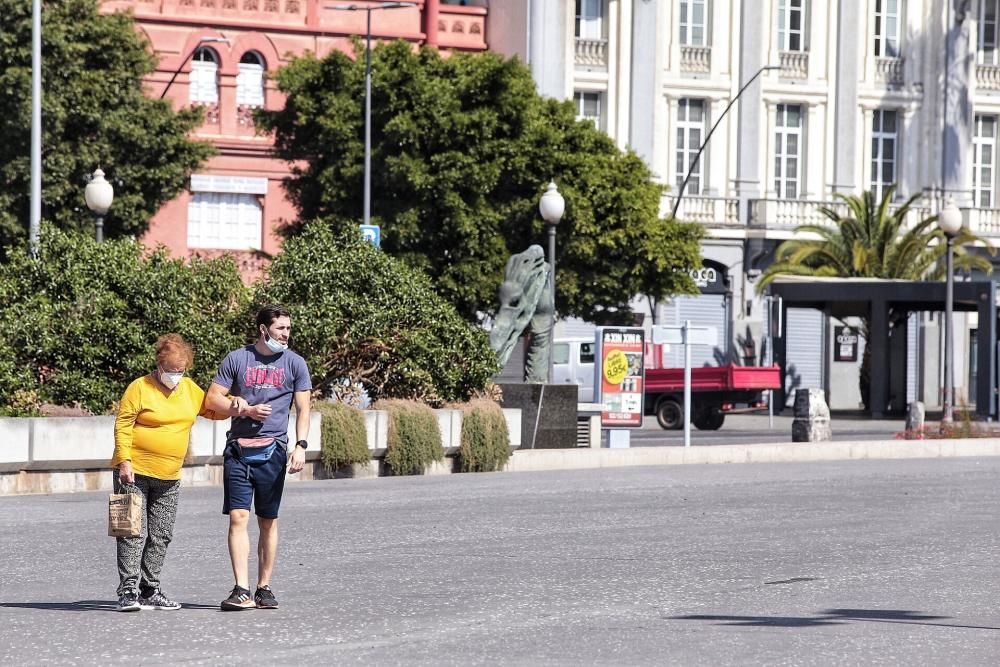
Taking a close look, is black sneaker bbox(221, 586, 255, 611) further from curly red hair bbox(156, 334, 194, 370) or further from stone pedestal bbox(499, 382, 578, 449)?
stone pedestal bbox(499, 382, 578, 449)

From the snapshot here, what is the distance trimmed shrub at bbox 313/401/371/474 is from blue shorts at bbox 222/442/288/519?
12121 millimetres

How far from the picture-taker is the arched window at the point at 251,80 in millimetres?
56250

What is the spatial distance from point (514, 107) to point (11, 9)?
1080cm

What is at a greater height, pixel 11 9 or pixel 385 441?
pixel 11 9

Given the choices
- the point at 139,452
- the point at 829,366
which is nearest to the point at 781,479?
the point at 139,452

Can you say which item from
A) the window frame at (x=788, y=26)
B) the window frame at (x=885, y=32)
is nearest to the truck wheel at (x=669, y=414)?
the window frame at (x=788, y=26)

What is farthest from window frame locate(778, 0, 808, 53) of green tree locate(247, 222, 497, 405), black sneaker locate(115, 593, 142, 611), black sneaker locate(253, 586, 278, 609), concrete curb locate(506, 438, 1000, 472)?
black sneaker locate(115, 593, 142, 611)

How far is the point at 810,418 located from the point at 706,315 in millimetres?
27357

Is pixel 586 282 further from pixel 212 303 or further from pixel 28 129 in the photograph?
pixel 212 303

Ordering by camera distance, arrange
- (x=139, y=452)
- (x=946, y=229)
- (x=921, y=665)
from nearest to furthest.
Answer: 1. (x=921, y=665)
2. (x=139, y=452)
3. (x=946, y=229)

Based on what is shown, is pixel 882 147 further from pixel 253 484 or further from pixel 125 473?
pixel 125 473

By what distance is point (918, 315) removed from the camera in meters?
62.2

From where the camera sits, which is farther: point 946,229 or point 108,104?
point 108,104

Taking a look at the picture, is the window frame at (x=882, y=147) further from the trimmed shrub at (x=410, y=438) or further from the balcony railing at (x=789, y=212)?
the trimmed shrub at (x=410, y=438)
